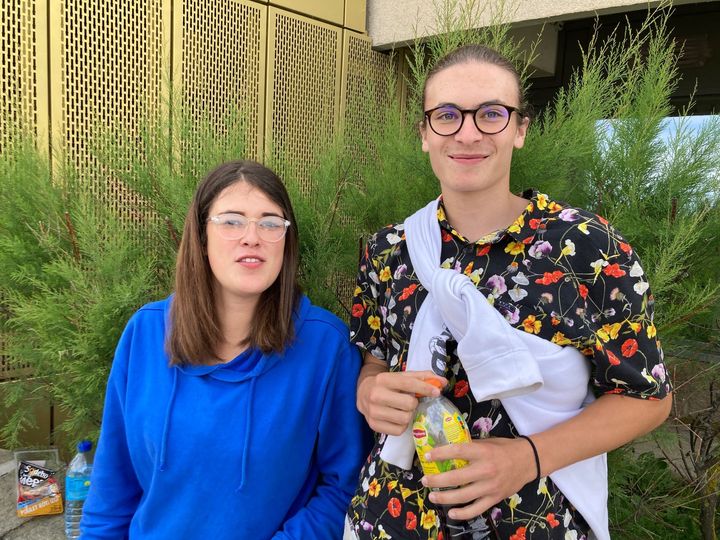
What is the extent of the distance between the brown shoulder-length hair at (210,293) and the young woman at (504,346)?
15.4 inches

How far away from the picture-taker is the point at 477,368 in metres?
1.17

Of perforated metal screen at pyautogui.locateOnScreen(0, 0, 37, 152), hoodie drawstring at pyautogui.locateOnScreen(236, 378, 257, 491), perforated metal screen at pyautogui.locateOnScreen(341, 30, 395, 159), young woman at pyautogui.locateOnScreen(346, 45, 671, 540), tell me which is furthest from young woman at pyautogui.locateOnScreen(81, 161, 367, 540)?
perforated metal screen at pyautogui.locateOnScreen(341, 30, 395, 159)

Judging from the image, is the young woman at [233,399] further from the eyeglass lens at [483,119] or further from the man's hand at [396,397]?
the eyeglass lens at [483,119]

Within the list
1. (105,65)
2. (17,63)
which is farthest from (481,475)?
(105,65)

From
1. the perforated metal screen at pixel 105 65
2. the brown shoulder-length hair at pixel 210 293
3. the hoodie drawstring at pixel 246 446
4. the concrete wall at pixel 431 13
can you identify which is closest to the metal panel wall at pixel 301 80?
the concrete wall at pixel 431 13

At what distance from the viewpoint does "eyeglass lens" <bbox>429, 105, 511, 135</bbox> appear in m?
1.33

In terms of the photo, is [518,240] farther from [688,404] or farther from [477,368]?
[688,404]

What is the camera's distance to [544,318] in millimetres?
A: 1210

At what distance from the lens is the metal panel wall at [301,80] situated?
18.5 feet

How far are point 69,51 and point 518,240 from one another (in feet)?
14.6

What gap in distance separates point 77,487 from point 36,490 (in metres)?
0.31

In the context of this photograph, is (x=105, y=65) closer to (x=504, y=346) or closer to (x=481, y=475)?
(x=504, y=346)

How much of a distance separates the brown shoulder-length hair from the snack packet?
1.77 meters

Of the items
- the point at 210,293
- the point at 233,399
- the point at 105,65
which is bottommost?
the point at 233,399
